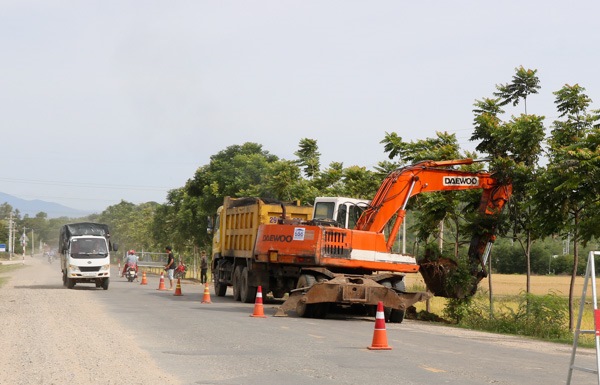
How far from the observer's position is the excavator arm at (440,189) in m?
23.5

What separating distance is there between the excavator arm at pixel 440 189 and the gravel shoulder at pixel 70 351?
7.60 meters

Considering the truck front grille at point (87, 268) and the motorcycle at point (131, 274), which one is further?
the motorcycle at point (131, 274)

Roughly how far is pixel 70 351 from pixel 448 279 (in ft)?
42.2

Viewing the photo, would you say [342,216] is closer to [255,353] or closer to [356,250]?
[356,250]

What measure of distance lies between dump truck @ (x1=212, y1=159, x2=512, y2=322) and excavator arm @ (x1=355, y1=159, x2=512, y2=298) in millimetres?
27

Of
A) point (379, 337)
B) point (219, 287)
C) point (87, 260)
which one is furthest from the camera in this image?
point (87, 260)

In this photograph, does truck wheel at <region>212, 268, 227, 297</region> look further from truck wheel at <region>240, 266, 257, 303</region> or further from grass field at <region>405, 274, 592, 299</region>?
grass field at <region>405, 274, 592, 299</region>

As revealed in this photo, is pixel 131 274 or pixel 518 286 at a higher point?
pixel 518 286

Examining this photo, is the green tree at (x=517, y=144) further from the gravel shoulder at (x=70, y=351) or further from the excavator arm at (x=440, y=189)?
the gravel shoulder at (x=70, y=351)

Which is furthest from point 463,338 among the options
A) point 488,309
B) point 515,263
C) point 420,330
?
point 515,263

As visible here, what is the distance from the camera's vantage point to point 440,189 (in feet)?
79.2

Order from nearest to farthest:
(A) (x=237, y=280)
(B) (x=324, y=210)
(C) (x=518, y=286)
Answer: (B) (x=324, y=210) → (A) (x=237, y=280) → (C) (x=518, y=286)

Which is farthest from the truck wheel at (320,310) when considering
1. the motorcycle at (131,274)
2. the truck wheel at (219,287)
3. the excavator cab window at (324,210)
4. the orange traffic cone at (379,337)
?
the motorcycle at (131,274)

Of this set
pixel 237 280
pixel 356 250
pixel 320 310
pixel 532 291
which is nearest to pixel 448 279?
pixel 356 250
